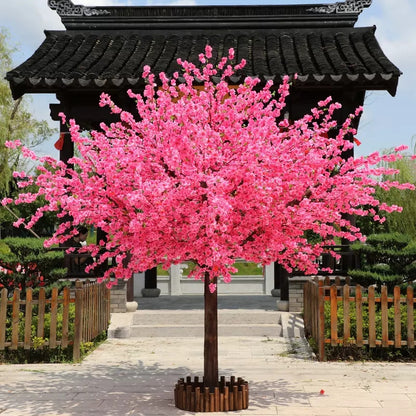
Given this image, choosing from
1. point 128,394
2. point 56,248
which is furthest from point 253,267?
point 128,394

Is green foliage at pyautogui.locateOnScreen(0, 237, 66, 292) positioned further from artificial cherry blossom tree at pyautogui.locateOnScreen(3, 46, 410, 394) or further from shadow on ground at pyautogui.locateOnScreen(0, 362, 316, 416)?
artificial cherry blossom tree at pyautogui.locateOnScreen(3, 46, 410, 394)

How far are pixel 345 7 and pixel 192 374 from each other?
11101 mm

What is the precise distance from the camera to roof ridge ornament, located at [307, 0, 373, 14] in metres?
16.1

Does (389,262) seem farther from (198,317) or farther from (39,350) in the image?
(39,350)

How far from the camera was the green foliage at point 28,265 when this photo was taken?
10664 mm

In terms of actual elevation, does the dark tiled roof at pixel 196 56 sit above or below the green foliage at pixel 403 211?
Result: above

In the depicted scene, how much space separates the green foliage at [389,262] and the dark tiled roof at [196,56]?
3.49m

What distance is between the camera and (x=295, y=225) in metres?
7.05

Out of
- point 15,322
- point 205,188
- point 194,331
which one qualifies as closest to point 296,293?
point 194,331

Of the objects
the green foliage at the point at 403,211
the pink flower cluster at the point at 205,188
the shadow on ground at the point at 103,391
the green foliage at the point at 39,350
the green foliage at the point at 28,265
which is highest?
the green foliage at the point at 403,211

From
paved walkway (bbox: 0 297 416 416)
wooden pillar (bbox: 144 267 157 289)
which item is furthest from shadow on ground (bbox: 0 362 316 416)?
wooden pillar (bbox: 144 267 157 289)

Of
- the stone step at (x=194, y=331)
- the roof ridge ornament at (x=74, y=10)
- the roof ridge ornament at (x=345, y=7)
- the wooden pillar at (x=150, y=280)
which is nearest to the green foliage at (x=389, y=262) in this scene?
the stone step at (x=194, y=331)

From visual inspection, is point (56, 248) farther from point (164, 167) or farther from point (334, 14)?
point (334, 14)

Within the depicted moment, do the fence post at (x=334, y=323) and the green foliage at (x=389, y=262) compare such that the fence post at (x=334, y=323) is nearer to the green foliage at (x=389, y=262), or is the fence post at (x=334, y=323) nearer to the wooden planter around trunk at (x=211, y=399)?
the green foliage at (x=389, y=262)
